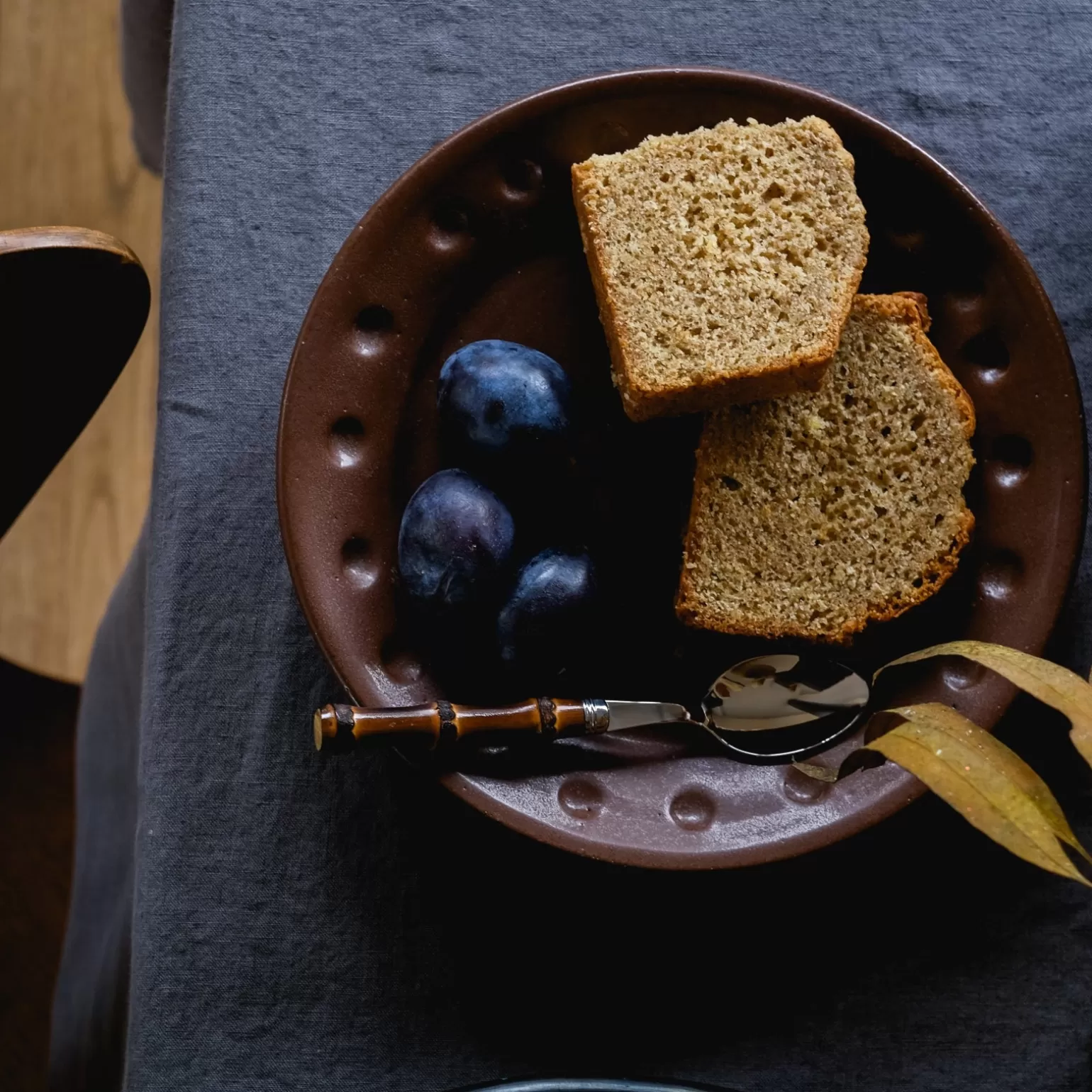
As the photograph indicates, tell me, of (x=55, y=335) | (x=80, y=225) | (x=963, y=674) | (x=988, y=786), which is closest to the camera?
(x=988, y=786)

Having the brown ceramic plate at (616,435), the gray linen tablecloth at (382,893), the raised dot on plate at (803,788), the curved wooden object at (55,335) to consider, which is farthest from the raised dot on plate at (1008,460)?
the curved wooden object at (55,335)

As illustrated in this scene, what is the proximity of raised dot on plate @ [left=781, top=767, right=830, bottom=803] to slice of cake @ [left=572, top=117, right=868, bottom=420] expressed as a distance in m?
0.31

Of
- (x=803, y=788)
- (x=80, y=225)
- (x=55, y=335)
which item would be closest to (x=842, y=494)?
(x=803, y=788)

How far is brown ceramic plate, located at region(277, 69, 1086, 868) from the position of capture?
91 centimetres

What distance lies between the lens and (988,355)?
0.96 metres

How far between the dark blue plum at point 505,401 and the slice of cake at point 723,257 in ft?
0.23

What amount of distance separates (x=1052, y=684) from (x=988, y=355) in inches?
13.7

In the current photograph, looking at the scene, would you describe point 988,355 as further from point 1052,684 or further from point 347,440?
point 347,440

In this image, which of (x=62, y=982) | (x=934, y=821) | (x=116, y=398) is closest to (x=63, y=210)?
(x=116, y=398)

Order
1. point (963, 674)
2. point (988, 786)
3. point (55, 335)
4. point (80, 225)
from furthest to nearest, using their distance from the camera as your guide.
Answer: point (80, 225), point (963, 674), point (55, 335), point (988, 786)

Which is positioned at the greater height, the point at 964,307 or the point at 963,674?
the point at 964,307

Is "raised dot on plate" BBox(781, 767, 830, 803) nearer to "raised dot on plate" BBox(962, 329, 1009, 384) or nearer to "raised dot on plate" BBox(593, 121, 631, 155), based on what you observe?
"raised dot on plate" BBox(962, 329, 1009, 384)

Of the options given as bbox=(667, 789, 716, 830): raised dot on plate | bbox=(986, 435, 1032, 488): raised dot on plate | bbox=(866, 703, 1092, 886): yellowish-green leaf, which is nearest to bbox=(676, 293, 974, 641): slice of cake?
bbox=(986, 435, 1032, 488): raised dot on plate

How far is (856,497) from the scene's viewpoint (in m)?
0.97
